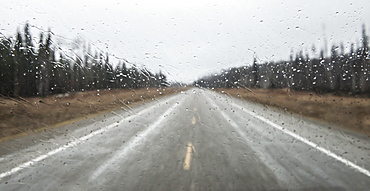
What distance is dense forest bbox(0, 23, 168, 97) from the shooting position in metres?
4.26

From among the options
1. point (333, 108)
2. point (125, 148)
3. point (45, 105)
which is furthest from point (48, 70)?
point (333, 108)

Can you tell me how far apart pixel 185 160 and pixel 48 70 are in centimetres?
309

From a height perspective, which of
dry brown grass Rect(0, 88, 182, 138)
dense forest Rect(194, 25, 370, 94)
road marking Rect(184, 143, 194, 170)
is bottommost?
road marking Rect(184, 143, 194, 170)

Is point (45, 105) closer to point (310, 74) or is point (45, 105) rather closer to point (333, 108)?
point (310, 74)

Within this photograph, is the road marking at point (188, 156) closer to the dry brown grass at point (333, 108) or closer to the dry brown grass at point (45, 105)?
the dry brown grass at point (45, 105)

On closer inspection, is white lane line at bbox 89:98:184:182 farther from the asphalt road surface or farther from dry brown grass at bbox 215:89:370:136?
dry brown grass at bbox 215:89:370:136

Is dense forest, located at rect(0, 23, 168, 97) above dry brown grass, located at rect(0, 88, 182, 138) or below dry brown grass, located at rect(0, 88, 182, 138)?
above

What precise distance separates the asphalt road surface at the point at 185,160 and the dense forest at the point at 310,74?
1.52 meters

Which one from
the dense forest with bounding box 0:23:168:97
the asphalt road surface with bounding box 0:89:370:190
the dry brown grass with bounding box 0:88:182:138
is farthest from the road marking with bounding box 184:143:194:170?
the dense forest with bounding box 0:23:168:97

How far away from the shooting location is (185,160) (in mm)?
5309

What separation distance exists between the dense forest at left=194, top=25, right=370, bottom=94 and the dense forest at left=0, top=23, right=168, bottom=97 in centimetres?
286

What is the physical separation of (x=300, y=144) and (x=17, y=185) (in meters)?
6.14

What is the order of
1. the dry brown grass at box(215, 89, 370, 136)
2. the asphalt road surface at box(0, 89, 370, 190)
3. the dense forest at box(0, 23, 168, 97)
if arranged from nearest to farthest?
the asphalt road surface at box(0, 89, 370, 190) < the dense forest at box(0, 23, 168, 97) < the dry brown grass at box(215, 89, 370, 136)

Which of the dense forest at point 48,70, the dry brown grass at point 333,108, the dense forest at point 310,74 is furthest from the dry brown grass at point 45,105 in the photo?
the dry brown grass at point 333,108
